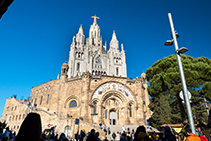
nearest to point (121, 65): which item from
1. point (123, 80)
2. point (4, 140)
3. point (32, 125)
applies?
point (123, 80)

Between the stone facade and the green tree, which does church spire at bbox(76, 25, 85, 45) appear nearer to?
the stone facade

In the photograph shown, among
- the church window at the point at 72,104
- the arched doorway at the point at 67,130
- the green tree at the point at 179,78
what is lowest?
the arched doorway at the point at 67,130

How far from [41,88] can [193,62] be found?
29.7 m

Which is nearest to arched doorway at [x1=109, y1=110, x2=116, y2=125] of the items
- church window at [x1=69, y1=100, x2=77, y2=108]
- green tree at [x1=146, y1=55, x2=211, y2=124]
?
church window at [x1=69, y1=100, x2=77, y2=108]

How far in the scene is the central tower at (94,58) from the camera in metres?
51.6

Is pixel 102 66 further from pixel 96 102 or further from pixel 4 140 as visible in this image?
pixel 4 140

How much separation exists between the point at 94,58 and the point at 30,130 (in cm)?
5275

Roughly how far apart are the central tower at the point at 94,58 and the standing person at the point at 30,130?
47.5m

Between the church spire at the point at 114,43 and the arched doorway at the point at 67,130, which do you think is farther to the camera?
the church spire at the point at 114,43

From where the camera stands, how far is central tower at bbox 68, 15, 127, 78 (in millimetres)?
51594

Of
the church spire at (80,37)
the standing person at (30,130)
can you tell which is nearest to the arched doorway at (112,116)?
the standing person at (30,130)

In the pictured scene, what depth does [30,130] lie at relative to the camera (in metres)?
2.18

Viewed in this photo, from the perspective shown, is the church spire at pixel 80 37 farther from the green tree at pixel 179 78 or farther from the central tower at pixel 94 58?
the green tree at pixel 179 78

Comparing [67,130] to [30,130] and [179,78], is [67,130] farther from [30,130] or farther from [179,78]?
[30,130]
